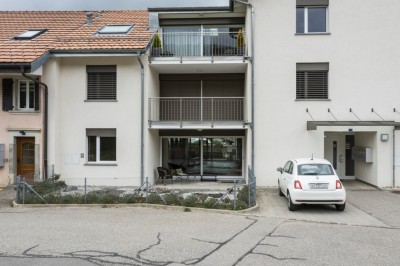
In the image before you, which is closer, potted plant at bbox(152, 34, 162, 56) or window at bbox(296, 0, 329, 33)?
window at bbox(296, 0, 329, 33)

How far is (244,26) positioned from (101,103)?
7.82m

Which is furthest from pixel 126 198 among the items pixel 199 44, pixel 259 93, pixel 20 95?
pixel 199 44

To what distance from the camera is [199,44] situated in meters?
17.0

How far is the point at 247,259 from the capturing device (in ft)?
20.9

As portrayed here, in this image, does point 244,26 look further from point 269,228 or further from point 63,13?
point 269,228

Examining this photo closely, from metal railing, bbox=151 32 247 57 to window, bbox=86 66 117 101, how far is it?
8.58ft

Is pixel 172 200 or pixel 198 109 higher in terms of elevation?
pixel 198 109

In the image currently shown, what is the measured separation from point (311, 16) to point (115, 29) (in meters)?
9.19

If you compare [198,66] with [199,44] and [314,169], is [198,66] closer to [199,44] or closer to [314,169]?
[199,44]

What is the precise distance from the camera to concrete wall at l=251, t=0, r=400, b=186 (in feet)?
49.9

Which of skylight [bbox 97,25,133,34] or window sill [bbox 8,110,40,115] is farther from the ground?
skylight [bbox 97,25,133,34]

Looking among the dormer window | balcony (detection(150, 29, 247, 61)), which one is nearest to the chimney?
the dormer window

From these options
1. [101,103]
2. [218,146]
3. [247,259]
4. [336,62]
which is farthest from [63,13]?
[247,259]

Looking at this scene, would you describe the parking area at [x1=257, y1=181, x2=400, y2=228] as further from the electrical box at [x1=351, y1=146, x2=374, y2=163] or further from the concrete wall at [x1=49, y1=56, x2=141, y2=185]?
the concrete wall at [x1=49, y1=56, x2=141, y2=185]
